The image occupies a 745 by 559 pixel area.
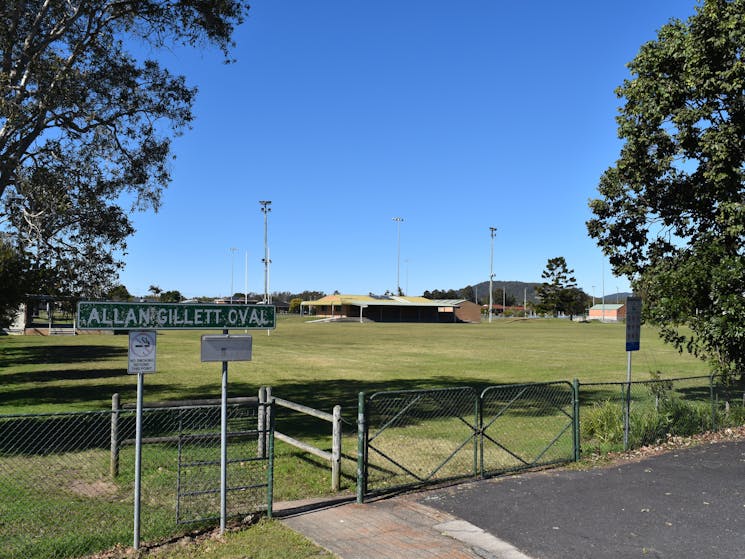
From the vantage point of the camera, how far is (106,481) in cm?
875

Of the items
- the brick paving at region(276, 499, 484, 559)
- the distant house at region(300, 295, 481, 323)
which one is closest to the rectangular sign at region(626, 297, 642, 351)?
the brick paving at region(276, 499, 484, 559)

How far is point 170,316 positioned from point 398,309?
351 ft

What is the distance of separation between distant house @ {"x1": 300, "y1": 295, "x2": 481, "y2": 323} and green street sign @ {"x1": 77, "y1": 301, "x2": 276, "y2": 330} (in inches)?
3878

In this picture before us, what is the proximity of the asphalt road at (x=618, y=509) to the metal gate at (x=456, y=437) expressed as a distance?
727 mm

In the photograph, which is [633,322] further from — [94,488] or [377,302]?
[377,302]

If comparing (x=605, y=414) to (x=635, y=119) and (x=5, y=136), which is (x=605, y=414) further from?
(x=5, y=136)

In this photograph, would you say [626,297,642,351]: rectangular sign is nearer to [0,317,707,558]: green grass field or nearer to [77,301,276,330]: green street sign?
[0,317,707,558]: green grass field

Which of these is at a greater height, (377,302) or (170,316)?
(377,302)

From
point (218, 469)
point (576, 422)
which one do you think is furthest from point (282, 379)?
point (576, 422)

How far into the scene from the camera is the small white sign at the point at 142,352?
6051 mm

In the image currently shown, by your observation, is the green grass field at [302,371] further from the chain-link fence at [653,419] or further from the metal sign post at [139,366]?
the metal sign post at [139,366]

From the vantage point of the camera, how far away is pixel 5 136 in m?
12.8

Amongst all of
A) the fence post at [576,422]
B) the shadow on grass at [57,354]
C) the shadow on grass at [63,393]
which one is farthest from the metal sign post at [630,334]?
the shadow on grass at [57,354]

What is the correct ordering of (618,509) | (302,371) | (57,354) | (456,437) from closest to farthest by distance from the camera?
(618,509), (456,437), (302,371), (57,354)
